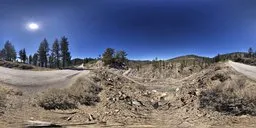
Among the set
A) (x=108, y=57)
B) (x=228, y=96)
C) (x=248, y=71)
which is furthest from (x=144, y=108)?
(x=108, y=57)

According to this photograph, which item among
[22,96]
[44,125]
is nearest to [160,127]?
[44,125]

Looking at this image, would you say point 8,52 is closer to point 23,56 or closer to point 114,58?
point 23,56

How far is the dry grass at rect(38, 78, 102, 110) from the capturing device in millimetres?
16706

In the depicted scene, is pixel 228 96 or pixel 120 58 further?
pixel 120 58

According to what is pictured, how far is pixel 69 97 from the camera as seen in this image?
724 inches

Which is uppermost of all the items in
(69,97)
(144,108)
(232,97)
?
(232,97)

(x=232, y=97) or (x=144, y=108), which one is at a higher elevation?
(x=232, y=97)

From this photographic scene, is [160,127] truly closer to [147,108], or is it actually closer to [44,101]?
[147,108]

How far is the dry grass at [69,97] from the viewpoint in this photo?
54.8 ft

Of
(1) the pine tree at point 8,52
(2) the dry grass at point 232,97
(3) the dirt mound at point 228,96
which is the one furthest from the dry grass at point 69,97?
(1) the pine tree at point 8,52

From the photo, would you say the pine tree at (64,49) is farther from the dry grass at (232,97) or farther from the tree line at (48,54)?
the dry grass at (232,97)

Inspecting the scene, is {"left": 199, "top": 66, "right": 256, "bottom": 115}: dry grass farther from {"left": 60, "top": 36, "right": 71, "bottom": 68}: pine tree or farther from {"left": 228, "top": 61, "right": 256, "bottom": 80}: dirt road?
{"left": 60, "top": 36, "right": 71, "bottom": 68}: pine tree

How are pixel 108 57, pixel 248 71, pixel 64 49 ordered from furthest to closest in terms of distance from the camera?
pixel 64 49
pixel 108 57
pixel 248 71

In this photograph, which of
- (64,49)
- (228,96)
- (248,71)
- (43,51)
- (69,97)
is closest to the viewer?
(228,96)
